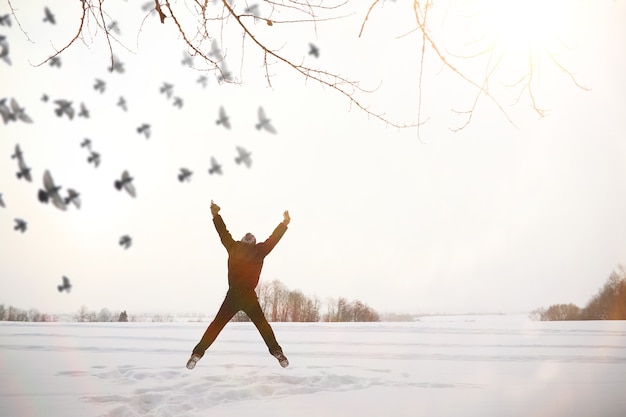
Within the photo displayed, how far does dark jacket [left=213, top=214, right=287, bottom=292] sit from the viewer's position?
3338 millimetres

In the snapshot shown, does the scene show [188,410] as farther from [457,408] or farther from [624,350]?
[624,350]

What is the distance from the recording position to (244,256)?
3.39 m

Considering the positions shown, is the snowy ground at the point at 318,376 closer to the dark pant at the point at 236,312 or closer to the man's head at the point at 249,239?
the dark pant at the point at 236,312

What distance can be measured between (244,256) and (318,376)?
2.78 meters

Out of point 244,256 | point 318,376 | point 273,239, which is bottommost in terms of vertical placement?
point 318,376

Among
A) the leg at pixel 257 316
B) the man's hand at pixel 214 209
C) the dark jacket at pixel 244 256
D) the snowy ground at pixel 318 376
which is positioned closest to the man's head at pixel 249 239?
the dark jacket at pixel 244 256

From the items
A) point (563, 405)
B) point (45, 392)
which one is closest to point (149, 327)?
point (45, 392)

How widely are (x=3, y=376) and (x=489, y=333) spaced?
905 centimetres

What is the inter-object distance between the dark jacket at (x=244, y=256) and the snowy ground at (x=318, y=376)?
1593 mm

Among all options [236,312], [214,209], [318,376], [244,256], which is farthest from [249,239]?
[318,376]

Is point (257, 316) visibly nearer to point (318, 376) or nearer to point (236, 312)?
point (236, 312)

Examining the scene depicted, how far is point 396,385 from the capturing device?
5.26 m

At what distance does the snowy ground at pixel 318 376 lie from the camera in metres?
4.34

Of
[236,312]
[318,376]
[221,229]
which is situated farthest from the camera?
[318,376]
